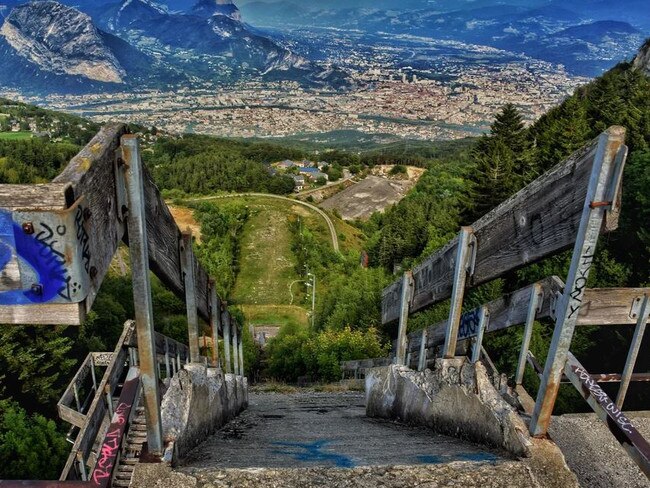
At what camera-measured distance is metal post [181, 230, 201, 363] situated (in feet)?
8.02

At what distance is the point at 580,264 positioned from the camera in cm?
169

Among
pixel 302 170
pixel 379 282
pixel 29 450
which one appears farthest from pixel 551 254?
pixel 302 170

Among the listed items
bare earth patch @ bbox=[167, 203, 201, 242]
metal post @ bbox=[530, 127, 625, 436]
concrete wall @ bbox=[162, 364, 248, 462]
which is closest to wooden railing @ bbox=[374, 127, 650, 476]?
metal post @ bbox=[530, 127, 625, 436]

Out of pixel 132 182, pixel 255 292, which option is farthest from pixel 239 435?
pixel 255 292

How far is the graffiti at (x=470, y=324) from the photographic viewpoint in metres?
3.23

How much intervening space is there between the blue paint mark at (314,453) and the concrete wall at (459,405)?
63 cm

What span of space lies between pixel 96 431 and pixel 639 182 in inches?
614

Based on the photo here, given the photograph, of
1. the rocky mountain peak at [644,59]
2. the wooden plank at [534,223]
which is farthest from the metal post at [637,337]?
the rocky mountain peak at [644,59]

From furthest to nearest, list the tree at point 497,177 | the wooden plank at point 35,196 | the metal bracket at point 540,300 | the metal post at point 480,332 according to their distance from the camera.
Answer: the tree at point 497,177 → the metal post at point 480,332 → the metal bracket at point 540,300 → the wooden plank at point 35,196

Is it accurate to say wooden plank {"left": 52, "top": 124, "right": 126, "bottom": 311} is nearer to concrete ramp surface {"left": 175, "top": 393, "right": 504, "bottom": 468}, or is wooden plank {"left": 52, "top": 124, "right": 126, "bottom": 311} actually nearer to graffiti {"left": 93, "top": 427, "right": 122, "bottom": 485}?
graffiti {"left": 93, "top": 427, "right": 122, "bottom": 485}

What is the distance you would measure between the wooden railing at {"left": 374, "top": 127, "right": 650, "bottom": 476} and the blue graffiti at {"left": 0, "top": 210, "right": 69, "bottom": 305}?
1.56 meters

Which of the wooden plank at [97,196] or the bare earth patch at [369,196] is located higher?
the wooden plank at [97,196]

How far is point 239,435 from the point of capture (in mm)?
2986

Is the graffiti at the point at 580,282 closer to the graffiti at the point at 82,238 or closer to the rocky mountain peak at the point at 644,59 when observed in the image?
the graffiti at the point at 82,238
